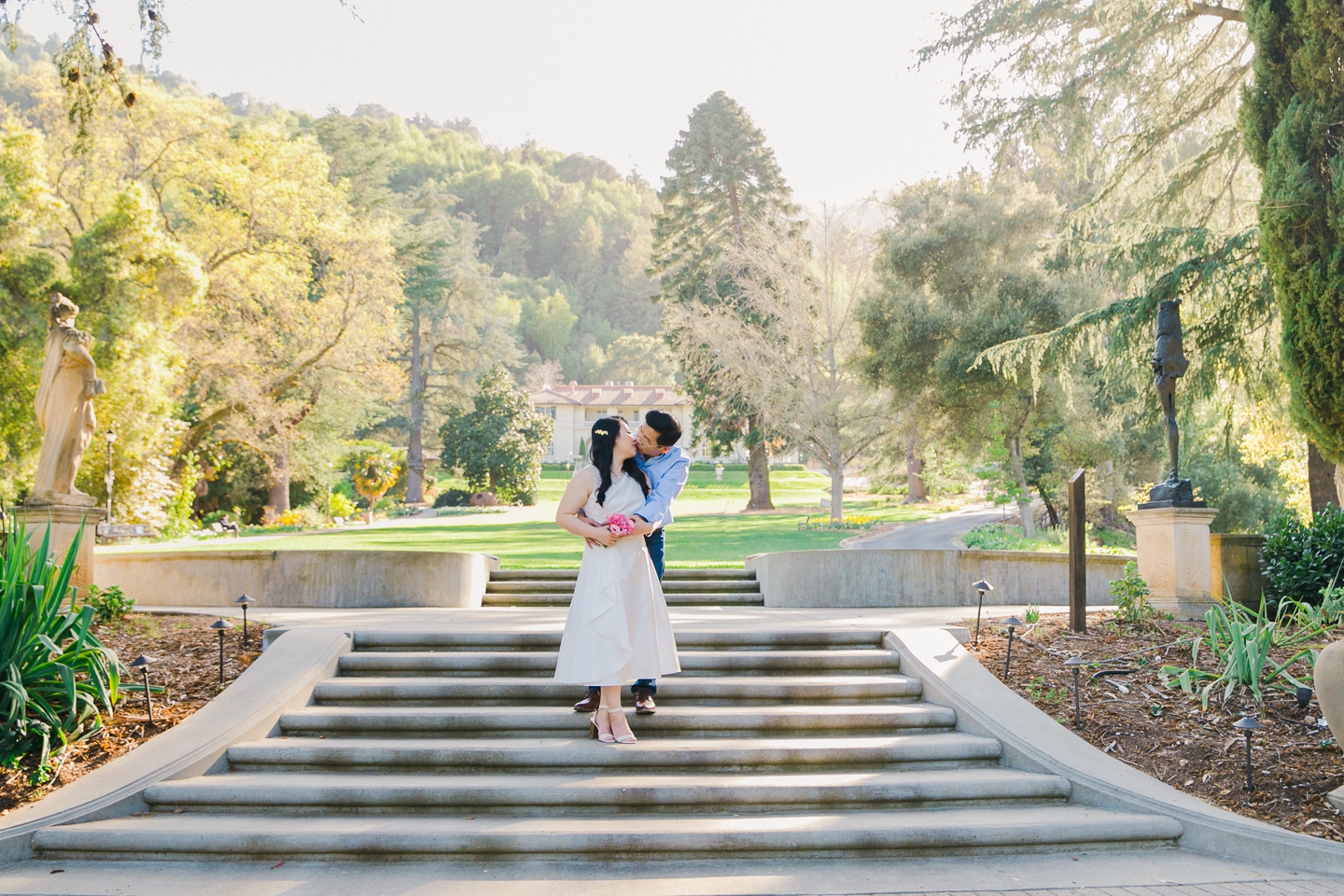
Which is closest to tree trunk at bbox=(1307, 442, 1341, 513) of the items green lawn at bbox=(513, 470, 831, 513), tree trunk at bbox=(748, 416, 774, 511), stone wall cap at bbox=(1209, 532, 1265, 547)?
stone wall cap at bbox=(1209, 532, 1265, 547)

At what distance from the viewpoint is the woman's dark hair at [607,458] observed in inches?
197

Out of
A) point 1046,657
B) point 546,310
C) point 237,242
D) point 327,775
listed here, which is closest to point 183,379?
point 237,242

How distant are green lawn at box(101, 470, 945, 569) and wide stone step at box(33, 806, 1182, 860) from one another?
6.82 m

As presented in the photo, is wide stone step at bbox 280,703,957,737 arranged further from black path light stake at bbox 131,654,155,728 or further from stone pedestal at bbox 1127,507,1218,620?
stone pedestal at bbox 1127,507,1218,620

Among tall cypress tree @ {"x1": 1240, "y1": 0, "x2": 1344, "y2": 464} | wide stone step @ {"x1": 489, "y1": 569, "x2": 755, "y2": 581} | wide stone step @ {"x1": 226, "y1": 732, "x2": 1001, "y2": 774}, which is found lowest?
wide stone step @ {"x1": 226, "y1": 732, "x2": 1001, "y2": 774}

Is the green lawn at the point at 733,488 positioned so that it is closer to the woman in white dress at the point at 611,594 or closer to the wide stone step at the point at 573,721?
the wide stone step at the point at 573,721

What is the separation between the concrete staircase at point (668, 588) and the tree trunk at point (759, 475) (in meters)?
20.0

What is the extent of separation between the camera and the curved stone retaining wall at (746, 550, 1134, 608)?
1007 cm

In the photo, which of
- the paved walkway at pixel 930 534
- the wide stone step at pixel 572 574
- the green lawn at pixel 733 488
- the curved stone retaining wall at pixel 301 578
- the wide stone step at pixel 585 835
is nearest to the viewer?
the wide stone step at pixel 585 835

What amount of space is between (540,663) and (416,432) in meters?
34.1

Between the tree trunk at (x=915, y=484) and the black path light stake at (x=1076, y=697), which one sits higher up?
the tree trunk at (x=915, y=484)

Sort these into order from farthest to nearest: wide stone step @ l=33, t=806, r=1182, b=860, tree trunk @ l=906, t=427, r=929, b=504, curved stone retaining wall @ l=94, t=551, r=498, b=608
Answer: tree trunk @ l=906, t=427, r=929, b=504 < curved stone retaining wall @ l=94, t=551, r=498, b=608 < wide stone step @ l=33, t=806, r=1182, b=860

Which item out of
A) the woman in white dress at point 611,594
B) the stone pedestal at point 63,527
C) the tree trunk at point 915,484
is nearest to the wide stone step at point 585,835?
the woman in white dress at point 611,594

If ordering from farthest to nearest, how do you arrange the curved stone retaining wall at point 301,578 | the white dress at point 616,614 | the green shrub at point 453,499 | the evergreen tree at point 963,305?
the green shrub at point 453,499 < the evergreen tree at point 963,305 < the curved stone retaining wall at point 301,578 < the white dress at point 616,614
